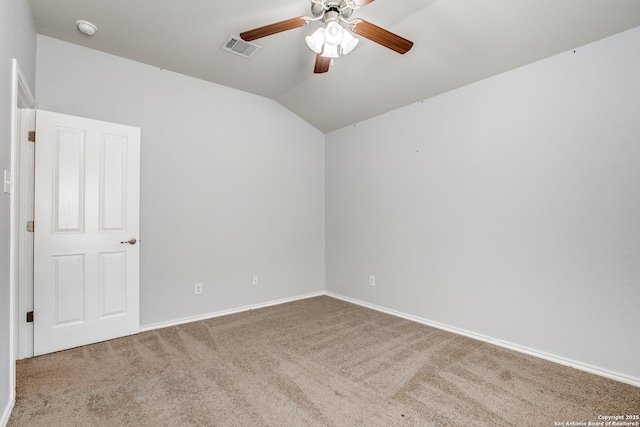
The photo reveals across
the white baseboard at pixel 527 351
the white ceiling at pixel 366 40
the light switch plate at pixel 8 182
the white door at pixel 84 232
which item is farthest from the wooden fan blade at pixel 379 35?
the white baseboard at pixel 527 351

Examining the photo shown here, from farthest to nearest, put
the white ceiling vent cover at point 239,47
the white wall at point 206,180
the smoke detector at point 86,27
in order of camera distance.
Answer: the white wall at point 206,180 → the white ceiling vent cover at point 239,47 → the smoke detector at point 86,27

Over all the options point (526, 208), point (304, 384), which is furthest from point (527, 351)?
point (304, 384)

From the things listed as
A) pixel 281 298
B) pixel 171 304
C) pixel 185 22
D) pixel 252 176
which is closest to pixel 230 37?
pixel 185 22

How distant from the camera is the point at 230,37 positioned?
2725 mm

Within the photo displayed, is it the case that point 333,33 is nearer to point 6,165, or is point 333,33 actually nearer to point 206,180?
point 6,165

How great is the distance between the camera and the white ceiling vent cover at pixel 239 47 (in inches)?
110

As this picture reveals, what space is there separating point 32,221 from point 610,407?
442cm

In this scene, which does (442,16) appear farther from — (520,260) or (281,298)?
(281,298)

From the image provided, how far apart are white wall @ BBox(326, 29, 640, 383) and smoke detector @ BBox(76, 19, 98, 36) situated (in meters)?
3.03

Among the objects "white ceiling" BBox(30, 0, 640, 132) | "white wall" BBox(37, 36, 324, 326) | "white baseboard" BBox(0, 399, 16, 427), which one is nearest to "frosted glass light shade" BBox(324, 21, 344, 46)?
"white ceiling" BBox(30, 0, 640, 132)

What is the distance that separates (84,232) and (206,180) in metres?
1.26

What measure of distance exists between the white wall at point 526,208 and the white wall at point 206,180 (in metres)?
1.19

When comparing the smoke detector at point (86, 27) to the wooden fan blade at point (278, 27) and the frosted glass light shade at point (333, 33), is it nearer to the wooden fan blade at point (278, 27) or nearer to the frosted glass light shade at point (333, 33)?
the wooden fan blade at point (278, 27)

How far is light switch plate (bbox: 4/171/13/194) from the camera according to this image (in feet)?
5.71
